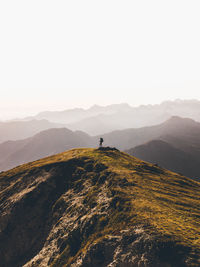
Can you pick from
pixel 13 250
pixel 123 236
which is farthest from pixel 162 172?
pixel 13 250

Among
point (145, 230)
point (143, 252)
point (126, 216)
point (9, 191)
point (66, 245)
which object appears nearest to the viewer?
point (143, 252)

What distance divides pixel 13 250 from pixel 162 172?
7158 centimetres

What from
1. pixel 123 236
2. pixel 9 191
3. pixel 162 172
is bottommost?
pixel 9 191

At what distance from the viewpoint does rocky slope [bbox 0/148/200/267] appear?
4044 cm

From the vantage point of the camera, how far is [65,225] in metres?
66.2

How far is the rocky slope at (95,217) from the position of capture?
40438 millimetres

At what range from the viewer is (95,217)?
58844 mm

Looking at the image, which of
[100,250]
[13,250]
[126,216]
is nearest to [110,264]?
[100,250]

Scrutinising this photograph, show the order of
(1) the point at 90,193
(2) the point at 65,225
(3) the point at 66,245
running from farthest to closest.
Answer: (1) the point at 90,193, (2) the point at 65,225, (3) the point at 66,245

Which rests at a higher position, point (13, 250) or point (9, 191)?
point (9, 191)

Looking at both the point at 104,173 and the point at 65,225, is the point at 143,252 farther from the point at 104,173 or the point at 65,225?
the point at 104,173

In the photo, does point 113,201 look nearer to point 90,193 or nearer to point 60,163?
point 90,193

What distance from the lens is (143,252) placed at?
39281 millimetres

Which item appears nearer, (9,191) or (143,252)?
(143,252)
